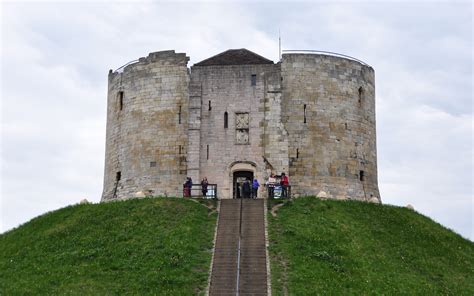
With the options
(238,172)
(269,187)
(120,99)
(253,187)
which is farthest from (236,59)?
(269,187)

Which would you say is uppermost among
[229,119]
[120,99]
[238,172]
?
[120,99]

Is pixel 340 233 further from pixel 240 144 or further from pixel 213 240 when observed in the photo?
pixel 240 144

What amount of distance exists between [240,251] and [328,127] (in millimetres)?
13983

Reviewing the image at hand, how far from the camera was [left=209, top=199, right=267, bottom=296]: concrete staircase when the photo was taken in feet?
91.0

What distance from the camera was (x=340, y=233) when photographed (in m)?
33.2

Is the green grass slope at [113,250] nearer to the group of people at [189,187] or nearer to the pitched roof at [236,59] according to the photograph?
the group of people at [189,187]

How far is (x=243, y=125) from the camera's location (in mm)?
41719

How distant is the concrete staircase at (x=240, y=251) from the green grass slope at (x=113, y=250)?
0.52 metres

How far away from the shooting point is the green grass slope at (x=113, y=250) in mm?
28234

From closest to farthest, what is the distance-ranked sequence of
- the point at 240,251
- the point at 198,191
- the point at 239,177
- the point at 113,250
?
the point at 240,251 → the point at 113,250 → the point at 198,191 → the point at 239,177

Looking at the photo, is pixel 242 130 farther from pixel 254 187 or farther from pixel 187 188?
pixel 187 188

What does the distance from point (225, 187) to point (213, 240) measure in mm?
9281

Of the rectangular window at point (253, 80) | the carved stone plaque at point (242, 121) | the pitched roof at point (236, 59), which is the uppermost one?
the pitched roof at point (236, 59)

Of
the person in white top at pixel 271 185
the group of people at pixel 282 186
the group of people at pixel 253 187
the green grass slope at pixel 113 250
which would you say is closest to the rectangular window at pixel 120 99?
the group of people at pixel 253 187
